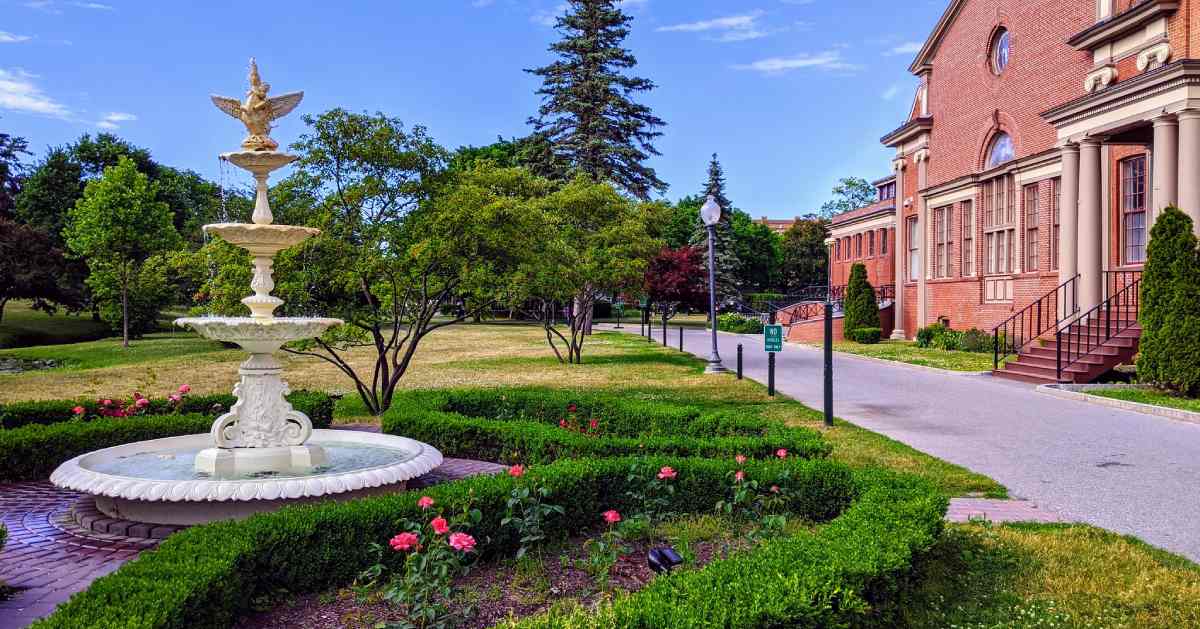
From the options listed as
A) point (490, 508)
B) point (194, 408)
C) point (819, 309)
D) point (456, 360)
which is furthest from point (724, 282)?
point (490, 508)

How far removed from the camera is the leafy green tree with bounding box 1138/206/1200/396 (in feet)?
45.0

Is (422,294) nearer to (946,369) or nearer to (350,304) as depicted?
(350,304)

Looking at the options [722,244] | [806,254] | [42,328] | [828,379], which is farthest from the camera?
[806,254]

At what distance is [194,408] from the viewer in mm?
10234

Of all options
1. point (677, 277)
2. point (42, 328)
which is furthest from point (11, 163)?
point (677, 277)

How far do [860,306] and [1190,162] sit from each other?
1644 cm

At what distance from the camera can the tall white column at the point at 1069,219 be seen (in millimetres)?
20359

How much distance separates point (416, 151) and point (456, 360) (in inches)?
577

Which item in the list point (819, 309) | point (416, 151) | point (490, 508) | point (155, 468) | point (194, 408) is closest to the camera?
point (490, 508)

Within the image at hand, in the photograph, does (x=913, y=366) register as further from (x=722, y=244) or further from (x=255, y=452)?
(x=722, y=244)

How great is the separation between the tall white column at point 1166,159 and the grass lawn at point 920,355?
5.32 metres

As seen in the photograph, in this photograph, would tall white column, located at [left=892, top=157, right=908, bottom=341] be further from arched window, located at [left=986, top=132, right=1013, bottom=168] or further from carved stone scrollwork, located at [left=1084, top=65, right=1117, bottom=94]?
carved stone scrollwork, located at [left=1084, top=65, right=1117, bottom=94]

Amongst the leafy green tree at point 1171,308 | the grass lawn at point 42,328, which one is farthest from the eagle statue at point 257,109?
the grass lawn at point 42,328

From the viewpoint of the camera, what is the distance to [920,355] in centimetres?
2500
